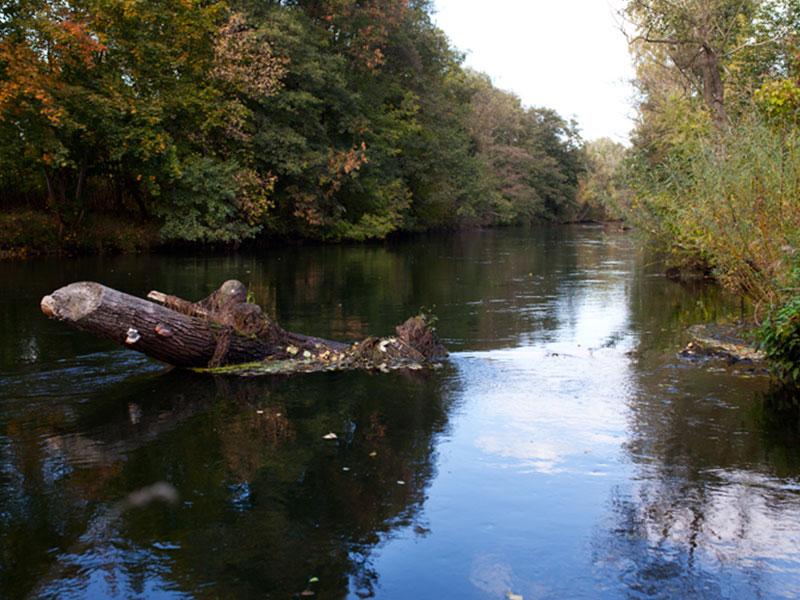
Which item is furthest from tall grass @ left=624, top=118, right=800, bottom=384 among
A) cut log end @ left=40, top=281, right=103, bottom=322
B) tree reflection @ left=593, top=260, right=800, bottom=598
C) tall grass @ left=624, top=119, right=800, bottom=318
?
cut log end @ left=40, top=281, right=103, bottom=322

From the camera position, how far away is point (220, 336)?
10156mm

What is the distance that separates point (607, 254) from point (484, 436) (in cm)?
3020

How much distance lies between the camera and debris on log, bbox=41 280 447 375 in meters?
8.90

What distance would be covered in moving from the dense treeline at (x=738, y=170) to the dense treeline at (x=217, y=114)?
16013 millimetres

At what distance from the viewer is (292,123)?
1464 inches

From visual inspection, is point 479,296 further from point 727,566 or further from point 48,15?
point 48,15

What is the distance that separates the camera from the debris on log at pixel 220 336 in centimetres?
890

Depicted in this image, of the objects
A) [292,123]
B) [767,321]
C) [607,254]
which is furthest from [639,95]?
[767,321]

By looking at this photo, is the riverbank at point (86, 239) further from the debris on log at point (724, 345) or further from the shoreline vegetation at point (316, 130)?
the debris on log at point (724, 345)

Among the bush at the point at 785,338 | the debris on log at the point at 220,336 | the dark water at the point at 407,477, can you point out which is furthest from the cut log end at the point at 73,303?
the bush at the point at 785,338

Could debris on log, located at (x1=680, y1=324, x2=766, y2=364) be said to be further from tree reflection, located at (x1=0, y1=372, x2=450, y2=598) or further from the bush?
tree reflection, located at (x1=0, y1=372, x2=450, y2=598)

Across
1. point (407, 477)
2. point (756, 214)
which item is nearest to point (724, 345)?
point (756, 214)

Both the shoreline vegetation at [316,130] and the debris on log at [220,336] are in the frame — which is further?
the shoreline vegetation at [316,130]

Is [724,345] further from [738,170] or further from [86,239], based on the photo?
[86,239]
